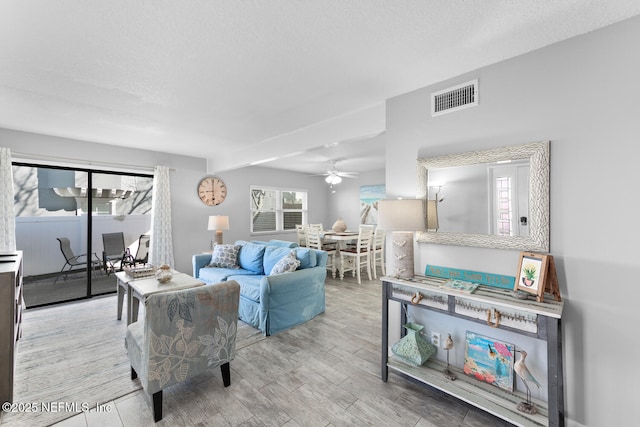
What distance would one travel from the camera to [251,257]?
4.07m

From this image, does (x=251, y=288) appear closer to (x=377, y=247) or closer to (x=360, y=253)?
(x=360, y=253)

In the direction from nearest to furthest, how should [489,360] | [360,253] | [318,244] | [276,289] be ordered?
[489,360] → [276,289] → [360,253] → [318,244]

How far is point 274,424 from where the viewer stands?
1.73 m

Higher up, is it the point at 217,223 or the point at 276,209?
the point at 276,209

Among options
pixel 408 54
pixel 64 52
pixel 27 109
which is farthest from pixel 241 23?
pixel 27 109

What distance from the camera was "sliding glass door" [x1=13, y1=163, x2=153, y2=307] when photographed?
12.7ft

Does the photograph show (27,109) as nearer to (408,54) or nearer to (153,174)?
(153,174)

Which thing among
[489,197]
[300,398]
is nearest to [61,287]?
[300,398]

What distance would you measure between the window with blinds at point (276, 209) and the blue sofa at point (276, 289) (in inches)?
96.5

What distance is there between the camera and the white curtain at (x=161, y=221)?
4645 millimetres

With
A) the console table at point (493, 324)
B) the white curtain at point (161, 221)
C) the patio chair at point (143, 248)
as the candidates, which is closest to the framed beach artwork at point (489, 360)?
the console table at point (493, 324)

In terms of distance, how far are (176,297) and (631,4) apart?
307 centimetres

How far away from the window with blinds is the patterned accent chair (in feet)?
14.3

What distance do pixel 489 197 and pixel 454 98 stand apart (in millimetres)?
→ 840
